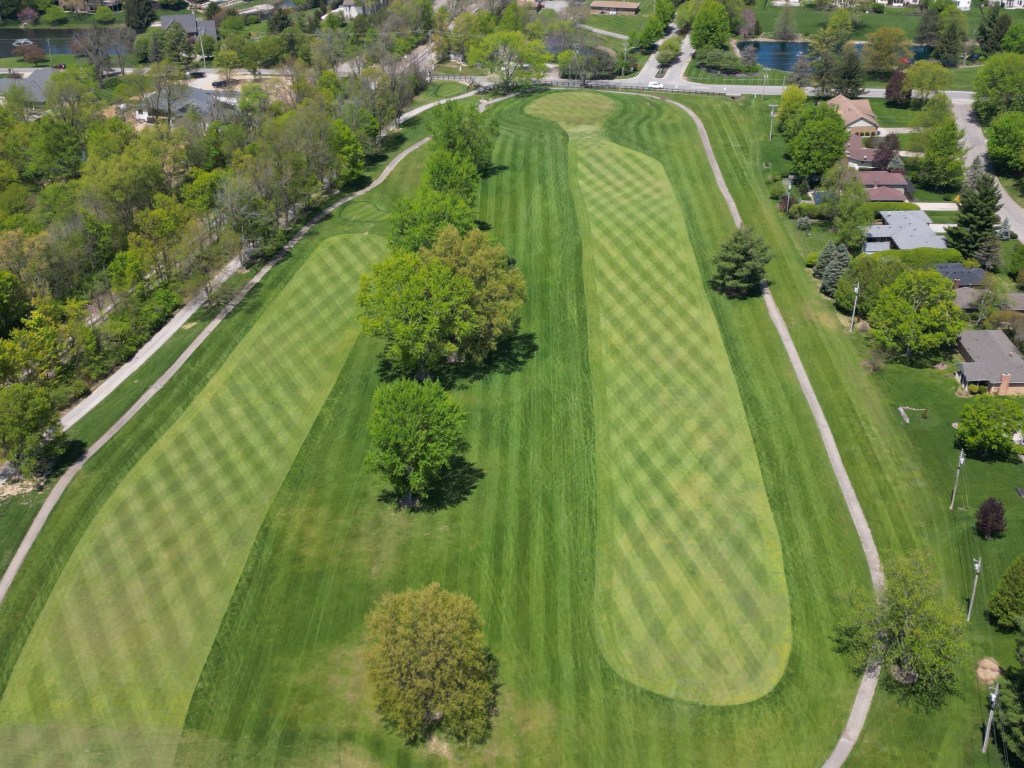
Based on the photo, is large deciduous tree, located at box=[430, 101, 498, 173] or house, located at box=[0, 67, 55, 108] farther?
house, located at box=[0, 67, 55, 108]

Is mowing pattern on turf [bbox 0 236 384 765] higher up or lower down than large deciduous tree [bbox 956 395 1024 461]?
lower down

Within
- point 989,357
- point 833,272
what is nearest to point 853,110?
point 833,272

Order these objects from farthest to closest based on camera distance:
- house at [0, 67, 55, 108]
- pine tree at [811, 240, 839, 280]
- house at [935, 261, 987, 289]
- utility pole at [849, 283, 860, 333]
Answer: house at [0, 67, 55, 108], pine tree at [811, 240, 839, 280], house at [935, 261, 987, 289], utility pole at [849, 283, 860, 333]

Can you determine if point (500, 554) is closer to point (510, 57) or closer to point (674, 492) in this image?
point (674, 492)

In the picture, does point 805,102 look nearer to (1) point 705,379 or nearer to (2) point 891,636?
(1) point 705,379

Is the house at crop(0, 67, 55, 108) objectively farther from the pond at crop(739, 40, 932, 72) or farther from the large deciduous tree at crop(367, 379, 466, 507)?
the pond at crop(739, 40, 932, 72)

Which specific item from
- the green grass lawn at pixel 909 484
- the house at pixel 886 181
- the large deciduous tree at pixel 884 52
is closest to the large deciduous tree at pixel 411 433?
the green grass lawn at pixel 909 484

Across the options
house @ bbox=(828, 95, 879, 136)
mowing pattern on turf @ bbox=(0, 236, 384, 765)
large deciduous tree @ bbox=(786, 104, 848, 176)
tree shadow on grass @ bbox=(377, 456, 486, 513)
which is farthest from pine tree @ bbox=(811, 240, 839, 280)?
mowing pattern on turf @ bbox=(0, 236, 384, 765)

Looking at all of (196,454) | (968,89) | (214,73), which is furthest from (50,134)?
(968,89)
